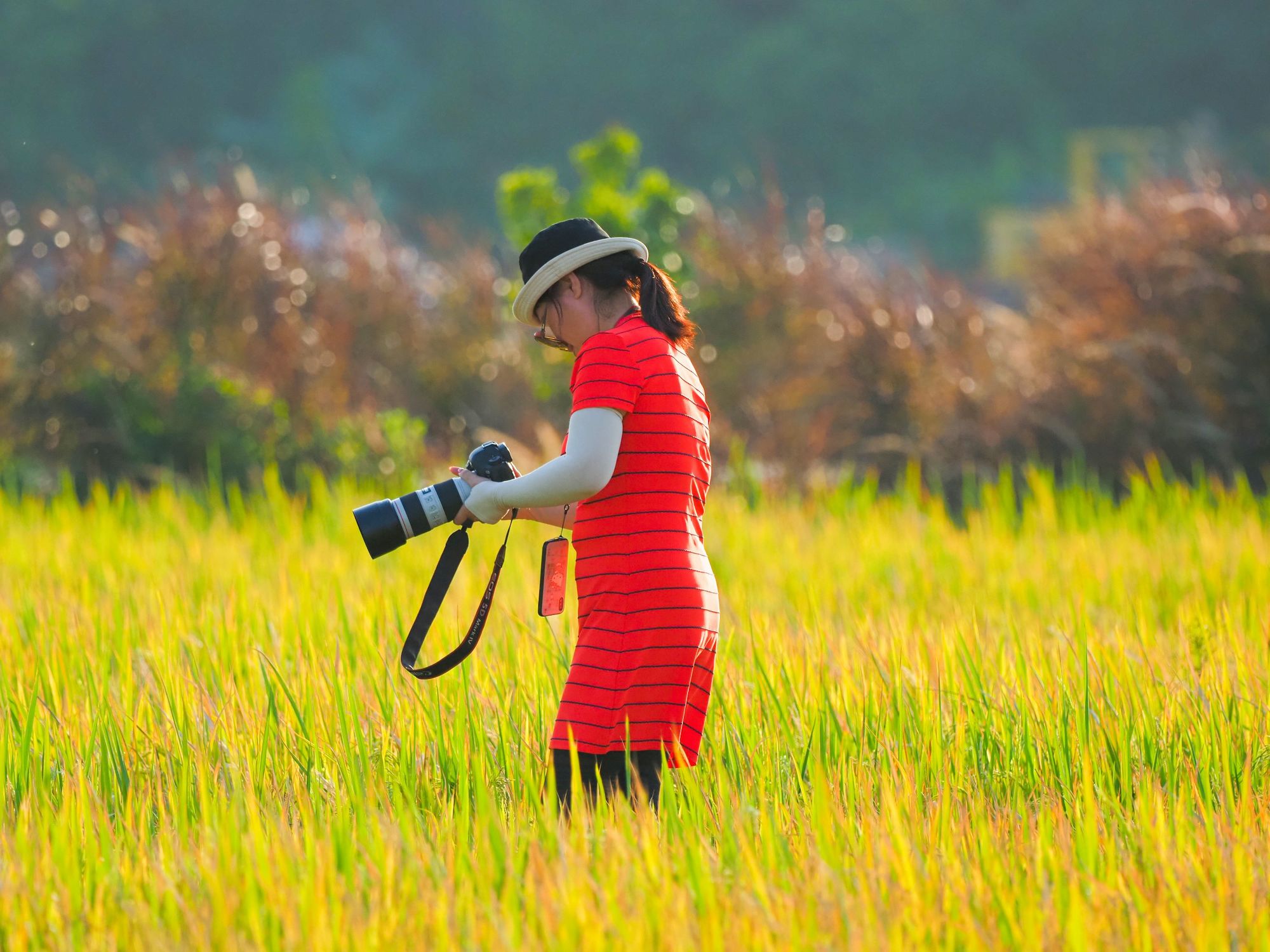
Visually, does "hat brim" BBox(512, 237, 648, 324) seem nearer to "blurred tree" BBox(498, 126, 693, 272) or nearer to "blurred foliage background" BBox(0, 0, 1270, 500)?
"blurred foliage background" BBox(0, 0, 1270, 500)

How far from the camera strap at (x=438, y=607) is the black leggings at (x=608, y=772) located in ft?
0.98

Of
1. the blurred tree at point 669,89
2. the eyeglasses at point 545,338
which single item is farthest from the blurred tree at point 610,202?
the blurred tree at point 669,89

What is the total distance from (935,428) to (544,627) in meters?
4.29

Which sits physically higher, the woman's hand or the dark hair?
the dark hair

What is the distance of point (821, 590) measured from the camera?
4.66 meters

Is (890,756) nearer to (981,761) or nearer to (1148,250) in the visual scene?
(981,761)

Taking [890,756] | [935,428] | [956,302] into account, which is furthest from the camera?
[956,302]

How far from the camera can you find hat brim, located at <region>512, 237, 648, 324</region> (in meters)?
2.42

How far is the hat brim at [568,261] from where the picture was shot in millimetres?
2420

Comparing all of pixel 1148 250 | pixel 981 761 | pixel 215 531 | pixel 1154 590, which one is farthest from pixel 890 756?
pixel 1148 250

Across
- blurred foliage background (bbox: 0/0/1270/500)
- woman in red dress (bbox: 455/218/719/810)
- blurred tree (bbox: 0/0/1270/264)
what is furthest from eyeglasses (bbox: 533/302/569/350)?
blurred tree (bbox: 0/0/1270/264)

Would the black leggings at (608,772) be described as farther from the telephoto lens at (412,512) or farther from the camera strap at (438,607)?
the telephoto lens at (412,512)

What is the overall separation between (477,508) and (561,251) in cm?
49

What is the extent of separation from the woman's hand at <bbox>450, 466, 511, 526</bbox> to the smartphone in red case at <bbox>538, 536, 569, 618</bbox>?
0.38ft
